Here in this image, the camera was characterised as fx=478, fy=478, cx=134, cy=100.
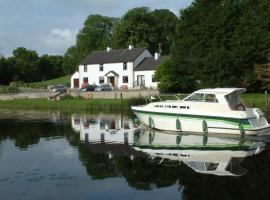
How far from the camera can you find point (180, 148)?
24.6m

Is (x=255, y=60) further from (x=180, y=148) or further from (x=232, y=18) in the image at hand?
(x=180, y=148)

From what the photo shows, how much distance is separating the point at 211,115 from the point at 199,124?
1.02 m

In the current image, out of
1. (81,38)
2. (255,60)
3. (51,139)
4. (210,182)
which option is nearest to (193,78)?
(255,60)

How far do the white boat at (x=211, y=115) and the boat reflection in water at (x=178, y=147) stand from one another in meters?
0.67

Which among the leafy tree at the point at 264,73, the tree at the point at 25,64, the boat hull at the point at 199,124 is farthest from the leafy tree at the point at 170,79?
the tree at the point at 25,64

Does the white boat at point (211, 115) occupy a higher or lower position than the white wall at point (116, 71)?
→ lower

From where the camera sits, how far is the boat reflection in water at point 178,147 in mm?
20172

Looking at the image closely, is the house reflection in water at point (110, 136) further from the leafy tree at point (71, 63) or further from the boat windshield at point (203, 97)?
the leafy tree at point (71, 63)

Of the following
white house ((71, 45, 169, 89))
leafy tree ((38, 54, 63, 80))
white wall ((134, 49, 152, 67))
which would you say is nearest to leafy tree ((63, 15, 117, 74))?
leafy tree ((38, 54, 63, 80))

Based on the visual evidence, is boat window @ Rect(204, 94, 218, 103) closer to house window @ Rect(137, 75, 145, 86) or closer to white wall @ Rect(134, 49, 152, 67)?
house window @ Rect(137, 75, 145, 86)

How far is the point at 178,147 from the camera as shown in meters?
24.9

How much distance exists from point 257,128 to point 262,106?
19413 millimetres

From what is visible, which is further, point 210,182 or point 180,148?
point 180,148

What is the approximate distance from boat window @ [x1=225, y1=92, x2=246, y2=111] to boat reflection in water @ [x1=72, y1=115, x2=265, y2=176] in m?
2.34
